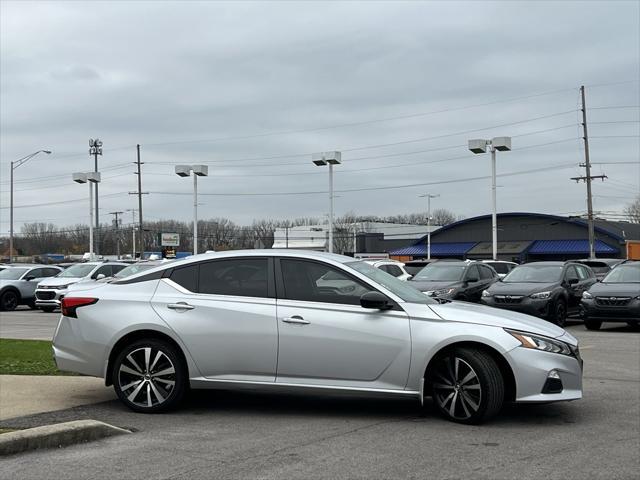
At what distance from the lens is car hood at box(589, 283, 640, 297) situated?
1856cm

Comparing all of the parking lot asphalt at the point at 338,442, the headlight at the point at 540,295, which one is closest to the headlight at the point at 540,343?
the parking lot asphalt at the point at 338,442

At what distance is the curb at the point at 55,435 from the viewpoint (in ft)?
19.6

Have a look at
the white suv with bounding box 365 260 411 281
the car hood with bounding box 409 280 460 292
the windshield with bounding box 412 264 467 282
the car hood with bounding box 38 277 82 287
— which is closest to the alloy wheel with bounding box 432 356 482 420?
the car hood with bounding box 409 280 460 292

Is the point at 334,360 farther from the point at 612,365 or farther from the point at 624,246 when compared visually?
the point at 624,246

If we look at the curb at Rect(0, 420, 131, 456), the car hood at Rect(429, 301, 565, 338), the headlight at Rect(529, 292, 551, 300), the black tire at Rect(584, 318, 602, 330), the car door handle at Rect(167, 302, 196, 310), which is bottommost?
the black tire at Rect(584, 318, 602, 330)

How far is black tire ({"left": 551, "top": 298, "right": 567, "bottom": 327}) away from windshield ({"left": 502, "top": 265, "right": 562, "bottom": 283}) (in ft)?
2.59

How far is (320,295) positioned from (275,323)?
0.51 m

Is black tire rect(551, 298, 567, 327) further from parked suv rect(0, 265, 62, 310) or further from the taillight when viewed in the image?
parked suv rect(0, 265, 62, 310)

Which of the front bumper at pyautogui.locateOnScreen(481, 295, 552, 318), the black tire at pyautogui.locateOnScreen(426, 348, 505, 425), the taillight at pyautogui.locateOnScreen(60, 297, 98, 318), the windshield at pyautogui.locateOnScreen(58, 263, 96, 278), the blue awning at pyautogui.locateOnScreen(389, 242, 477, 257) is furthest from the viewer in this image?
the blue awning at pyautogui.locateOnScreen(389, 242, 477, 257)

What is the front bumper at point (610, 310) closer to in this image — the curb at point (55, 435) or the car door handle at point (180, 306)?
the car door handle at point (180, 306)

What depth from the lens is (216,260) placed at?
789 cm

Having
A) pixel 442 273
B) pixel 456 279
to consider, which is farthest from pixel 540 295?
pixel 442 273

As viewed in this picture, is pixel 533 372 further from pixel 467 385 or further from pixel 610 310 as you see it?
pixel 610 310

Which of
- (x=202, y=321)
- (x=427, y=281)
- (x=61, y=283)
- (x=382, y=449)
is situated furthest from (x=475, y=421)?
(x=61, y=283)
